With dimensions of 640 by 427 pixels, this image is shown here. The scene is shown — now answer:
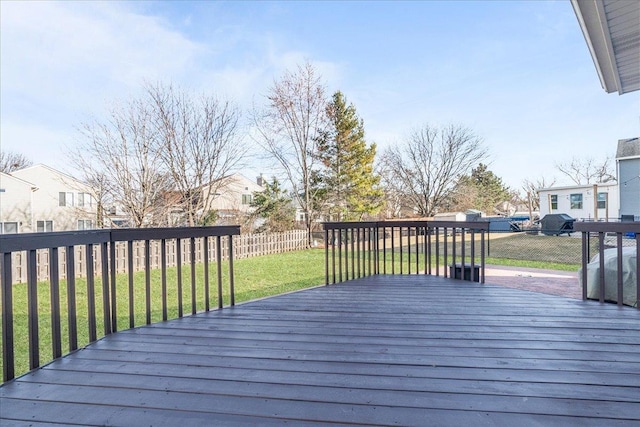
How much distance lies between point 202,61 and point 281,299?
35.0ft

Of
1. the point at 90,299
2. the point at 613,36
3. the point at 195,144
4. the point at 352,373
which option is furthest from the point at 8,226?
the point at 613,36

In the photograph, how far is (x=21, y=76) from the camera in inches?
402

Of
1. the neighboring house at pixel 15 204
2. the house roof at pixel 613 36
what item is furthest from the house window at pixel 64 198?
the house roof at pixel 613 36

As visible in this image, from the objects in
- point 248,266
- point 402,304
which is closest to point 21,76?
point 248,266

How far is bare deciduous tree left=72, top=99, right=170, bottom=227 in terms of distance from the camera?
10180mm

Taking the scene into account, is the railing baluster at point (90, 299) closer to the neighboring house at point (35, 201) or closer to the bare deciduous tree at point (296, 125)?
the bare deciduous tree at point (296, 125)

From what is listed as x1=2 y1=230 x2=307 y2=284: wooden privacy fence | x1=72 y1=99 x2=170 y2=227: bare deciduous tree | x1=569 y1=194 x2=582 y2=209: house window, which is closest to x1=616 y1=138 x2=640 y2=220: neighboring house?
x1=569 y1=194 x2=582 y2=209: house window

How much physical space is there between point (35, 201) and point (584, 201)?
95.6ft

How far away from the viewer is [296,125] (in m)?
14.7

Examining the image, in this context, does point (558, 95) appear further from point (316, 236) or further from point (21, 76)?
point (21, 76)

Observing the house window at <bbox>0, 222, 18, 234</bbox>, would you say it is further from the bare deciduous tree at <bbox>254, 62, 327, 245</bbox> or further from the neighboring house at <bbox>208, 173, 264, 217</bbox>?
the bare deciduous tree at <bbox>254, 62, 327, 245</bbox>

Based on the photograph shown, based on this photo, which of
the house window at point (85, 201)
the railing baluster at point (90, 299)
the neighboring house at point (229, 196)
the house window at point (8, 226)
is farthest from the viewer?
the house window at point (8, 226)

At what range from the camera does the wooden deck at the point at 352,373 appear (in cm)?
132

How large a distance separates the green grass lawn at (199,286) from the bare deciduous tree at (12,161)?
20.2 m
